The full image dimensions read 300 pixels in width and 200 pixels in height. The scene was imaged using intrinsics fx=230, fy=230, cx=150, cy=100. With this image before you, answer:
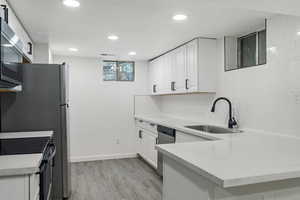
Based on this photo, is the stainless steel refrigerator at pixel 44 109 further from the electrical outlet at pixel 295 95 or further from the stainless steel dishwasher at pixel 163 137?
the electrical outlet at pixel 295 95

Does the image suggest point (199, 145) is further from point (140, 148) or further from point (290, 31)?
point (140, 148)

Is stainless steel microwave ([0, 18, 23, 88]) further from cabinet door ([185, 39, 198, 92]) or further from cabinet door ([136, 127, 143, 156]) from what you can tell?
cabinet door ([136, 127, 143, 156])

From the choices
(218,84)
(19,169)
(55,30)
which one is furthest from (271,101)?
(55,30)

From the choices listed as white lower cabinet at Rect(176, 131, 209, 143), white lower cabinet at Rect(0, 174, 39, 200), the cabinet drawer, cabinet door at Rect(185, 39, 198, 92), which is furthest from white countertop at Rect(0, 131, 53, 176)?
the cabinet drawer

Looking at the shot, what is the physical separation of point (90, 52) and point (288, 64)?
11.2ft

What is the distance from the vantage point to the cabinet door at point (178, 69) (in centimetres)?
379

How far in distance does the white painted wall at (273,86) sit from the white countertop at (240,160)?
0.42 meters

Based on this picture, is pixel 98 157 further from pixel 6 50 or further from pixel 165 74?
pixel 6 50

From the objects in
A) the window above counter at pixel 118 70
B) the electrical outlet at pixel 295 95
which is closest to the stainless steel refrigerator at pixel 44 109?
the window above counter at pixel 118 70

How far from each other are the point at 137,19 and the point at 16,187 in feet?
6.68

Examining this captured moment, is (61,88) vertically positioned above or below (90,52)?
below

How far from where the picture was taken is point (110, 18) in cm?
262

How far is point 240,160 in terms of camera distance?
4.55 feet

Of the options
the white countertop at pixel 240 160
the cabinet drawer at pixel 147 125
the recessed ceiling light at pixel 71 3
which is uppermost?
the recessed ceiling light at pixel 71 3
